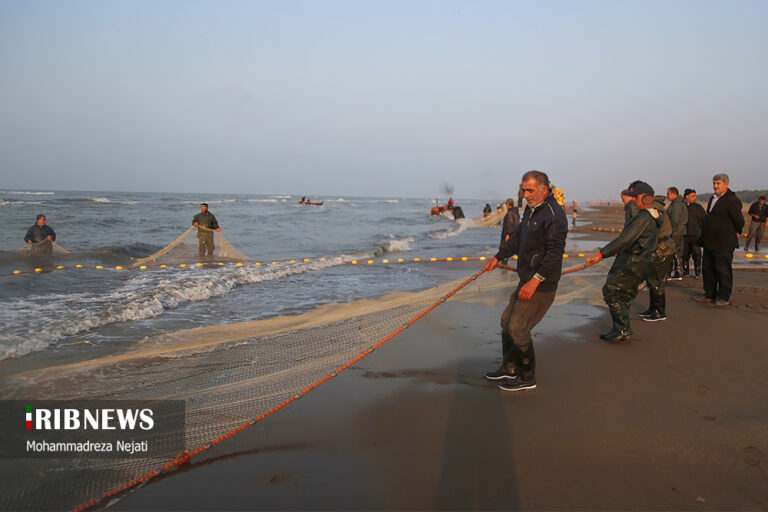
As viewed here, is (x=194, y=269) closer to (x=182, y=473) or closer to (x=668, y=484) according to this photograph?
(x=182, y=473)

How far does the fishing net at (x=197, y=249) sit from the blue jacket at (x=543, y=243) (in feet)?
34.8

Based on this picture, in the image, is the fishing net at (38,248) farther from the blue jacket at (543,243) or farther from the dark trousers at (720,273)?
the dark trousers at (720,273)

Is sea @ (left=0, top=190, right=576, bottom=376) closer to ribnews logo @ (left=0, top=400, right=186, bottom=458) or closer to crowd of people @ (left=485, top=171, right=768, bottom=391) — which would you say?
ribnews logo @ (left=0, top=400, right=186, bottom=458)

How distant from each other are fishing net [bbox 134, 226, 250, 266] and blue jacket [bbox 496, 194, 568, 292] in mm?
10608

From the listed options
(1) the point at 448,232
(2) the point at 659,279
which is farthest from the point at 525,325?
(1) the point at 448,232

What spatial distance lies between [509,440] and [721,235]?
18.2 ft

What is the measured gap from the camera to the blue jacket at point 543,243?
385cm

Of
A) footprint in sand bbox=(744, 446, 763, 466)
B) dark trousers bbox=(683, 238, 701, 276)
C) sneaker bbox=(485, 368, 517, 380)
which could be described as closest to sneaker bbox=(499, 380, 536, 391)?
sneaker bbox=(485, 368, 517, 380)

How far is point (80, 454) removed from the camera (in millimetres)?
3109

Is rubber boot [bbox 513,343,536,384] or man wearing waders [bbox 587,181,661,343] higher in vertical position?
man wearing waders [bbox 587,181,661,343]

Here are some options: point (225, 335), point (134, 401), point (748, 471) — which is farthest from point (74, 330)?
point (748, 471)

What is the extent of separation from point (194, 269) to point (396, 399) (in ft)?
29.4

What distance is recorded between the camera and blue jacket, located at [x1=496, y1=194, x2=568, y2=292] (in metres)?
3.85

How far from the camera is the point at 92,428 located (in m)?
3.46
